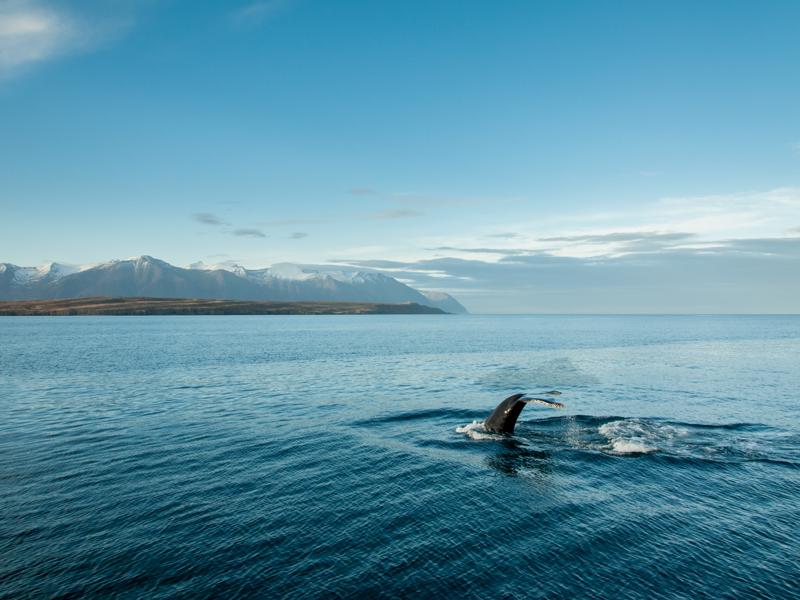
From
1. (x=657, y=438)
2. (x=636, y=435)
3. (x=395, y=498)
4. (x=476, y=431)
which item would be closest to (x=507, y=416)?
(x=476, y=431)

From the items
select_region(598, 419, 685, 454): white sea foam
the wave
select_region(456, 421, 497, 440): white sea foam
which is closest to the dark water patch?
the wave

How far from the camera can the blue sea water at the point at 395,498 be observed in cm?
1386

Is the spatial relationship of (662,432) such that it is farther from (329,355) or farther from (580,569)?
(329,355)

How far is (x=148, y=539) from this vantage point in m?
15.9

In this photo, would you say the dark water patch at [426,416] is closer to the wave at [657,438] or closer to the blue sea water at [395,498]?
the blue sea water at [395,498]

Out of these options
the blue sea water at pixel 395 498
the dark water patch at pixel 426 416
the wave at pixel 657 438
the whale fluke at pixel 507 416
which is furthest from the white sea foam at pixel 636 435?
the dark water patch at pixel 426 416

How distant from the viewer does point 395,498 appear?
19.7 m

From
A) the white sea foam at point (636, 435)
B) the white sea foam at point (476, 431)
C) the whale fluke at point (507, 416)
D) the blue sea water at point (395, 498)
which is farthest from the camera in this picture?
the whale fluke at point (507, 416)

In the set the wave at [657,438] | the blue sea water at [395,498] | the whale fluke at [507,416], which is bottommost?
the blue sea water at [395,498]

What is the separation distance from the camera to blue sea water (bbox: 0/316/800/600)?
45.5 ft

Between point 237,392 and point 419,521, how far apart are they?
112ft

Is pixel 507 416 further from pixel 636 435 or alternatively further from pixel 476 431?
pixel 636 435

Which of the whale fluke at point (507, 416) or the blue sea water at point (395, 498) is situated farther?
the whale fluke at point (507, 416)

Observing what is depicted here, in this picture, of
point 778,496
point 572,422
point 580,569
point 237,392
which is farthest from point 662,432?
point 237,392
